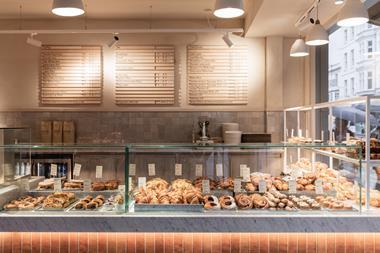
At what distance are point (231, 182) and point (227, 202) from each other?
383 millimetres

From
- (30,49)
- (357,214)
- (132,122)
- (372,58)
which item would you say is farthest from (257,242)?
(30,49)

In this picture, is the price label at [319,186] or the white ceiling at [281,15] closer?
the price label at [319,186]

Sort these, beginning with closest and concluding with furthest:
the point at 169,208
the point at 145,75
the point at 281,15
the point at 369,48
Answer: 1. the point at 169,208
2. the point at 369,48
3. the point at 281,15
4. the point at 145,75

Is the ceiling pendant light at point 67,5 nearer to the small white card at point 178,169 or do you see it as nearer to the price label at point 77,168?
the price label at point 77,168

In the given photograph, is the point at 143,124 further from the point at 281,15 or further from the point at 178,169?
the point at 178,169

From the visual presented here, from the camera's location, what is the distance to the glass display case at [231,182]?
3.00 metres

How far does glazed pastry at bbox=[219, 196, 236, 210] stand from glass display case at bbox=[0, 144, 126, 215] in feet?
2.45

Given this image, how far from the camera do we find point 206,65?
6859 mm

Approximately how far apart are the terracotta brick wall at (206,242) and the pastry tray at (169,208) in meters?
0.18

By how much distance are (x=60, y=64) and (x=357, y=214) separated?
5.50m

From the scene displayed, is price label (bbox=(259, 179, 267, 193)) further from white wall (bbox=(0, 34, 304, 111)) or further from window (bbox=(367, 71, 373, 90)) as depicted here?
white wall (bbox=(0, 34, 304, 111))

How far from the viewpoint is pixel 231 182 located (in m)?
3.42

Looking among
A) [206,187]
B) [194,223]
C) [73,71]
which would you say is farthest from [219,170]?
[73,71]

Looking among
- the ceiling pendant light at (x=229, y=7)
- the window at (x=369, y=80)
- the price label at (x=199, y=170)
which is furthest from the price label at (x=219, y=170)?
the window at (x=369, y=80)
